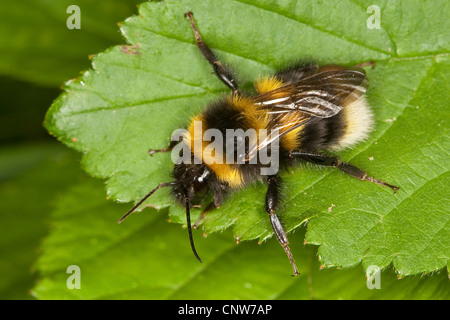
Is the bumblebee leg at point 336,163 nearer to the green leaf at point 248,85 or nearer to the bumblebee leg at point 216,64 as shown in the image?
the green leaf at point 248,85

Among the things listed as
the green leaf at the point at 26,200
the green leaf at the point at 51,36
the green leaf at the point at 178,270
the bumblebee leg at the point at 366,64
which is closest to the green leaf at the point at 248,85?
the bumblebee leg at the point at 366,64

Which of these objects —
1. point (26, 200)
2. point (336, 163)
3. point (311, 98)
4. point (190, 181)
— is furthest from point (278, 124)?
point (26, 200)

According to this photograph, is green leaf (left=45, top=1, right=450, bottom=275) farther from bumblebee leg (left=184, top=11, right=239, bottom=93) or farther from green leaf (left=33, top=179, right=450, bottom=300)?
green leaf (left=33, top=179, right=450, bottom=300)

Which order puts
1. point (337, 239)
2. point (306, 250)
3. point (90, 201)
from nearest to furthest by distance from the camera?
point (337, 239) < point (306, 250) < point (90, 201)

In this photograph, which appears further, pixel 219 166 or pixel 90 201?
pixel 90 201

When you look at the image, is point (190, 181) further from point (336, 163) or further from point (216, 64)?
point (336, 163)

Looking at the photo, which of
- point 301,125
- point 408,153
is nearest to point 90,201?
point 301,125

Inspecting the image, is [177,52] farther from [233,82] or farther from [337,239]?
[337,239]

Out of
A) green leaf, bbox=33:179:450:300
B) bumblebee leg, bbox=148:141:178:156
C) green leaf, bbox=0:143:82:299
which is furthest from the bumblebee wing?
green leaf, bbox=0:143:82:299
